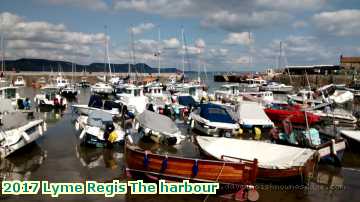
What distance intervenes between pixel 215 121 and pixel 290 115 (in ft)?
22.0

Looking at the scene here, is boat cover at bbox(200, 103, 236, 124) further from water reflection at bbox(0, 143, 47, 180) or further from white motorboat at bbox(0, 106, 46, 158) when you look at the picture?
white motorboat at bbox(0, 106, 46, 158)

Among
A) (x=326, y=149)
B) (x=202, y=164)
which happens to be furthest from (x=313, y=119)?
(x=202, y=164)

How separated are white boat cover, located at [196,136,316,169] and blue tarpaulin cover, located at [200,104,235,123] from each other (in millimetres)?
6622

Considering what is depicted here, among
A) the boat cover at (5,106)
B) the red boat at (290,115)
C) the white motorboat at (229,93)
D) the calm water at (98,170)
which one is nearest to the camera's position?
the calm water at (98,170)

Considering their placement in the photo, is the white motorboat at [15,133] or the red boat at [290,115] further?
the red boat at [290,115]

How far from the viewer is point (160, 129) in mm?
20016

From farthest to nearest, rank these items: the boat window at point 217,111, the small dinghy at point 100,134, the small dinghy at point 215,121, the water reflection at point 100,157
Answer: the boat window at point 217,111 → the small dinghy at point 215,121 → the small dinghy at point 100,134 → the water reflection at point 100,157

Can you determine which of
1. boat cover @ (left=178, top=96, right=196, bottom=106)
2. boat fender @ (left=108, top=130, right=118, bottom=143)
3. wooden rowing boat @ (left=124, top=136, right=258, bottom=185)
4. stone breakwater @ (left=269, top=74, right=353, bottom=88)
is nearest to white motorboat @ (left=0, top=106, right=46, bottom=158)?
boat fender @ (left=108, top=130, right=118, bottom=143)

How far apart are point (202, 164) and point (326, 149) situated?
7236 mm

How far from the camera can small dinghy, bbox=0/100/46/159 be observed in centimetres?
1628

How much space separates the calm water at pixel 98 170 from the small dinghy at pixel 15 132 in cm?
59

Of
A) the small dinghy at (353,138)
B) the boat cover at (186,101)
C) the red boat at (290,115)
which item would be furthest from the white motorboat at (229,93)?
the small dinghy at (353,138)

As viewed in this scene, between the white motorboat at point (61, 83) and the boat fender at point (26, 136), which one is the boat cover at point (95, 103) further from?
the white motorboat at point (61, 83)

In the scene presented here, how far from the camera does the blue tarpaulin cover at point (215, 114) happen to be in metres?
22.7
